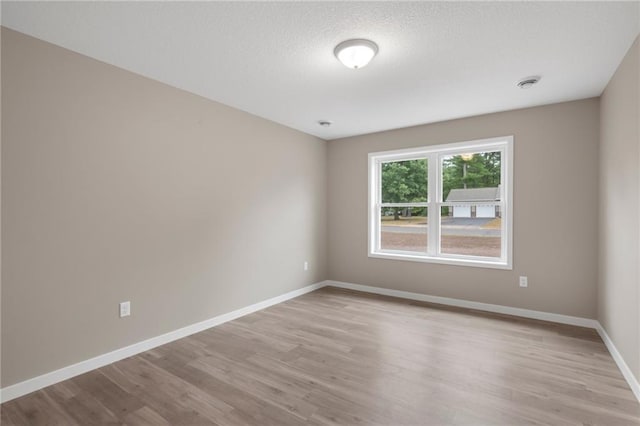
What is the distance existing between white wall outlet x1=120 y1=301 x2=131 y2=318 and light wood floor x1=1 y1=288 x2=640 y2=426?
15.1 inches

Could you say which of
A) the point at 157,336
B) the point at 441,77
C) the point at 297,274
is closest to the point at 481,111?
the point at 441,77

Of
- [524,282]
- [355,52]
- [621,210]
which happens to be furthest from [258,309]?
[621,210]

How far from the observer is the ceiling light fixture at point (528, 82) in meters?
2.90

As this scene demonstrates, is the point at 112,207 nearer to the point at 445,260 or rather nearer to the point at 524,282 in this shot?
the point at 445,260

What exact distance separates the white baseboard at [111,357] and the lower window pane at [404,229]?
2149 millimetres

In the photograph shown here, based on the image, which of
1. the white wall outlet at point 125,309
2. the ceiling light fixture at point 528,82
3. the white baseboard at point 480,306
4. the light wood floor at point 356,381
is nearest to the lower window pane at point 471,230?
the white baseboard at point 480,306

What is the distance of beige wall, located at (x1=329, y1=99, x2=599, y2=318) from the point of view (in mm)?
3453

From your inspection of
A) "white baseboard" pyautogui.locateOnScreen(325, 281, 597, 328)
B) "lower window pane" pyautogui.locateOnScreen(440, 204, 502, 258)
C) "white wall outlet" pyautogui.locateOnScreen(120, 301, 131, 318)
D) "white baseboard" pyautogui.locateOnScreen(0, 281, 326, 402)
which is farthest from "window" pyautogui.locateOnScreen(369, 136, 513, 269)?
"white wall outlet" pyautogui.locateOnScreen(120, 301, 131, 318)

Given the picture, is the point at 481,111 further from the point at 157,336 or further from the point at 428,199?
the point at 157,336

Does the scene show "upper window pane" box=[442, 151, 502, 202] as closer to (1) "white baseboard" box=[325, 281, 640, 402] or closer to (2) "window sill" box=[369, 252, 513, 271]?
(2) "window sill" box=[369, 252, 513, 271]

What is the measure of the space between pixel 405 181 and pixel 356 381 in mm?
3202

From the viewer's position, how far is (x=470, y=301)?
4.15 meters

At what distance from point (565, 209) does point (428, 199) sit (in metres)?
1.59

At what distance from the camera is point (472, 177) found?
14.0ft
